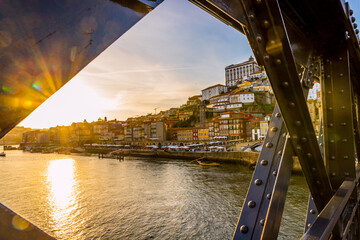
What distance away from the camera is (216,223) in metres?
11.5

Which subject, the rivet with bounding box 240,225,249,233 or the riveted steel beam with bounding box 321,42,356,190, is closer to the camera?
the rivet with bounding box 240,225,249,233

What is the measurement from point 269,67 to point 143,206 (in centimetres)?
1513

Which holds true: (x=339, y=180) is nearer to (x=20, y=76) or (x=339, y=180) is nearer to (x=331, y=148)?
(x=331, y=148)

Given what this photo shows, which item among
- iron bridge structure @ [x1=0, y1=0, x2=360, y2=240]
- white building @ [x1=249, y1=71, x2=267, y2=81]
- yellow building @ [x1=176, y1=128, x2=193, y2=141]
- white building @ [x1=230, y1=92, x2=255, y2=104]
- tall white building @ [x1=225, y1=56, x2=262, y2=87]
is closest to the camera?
iron bridge structure @ [x1=0, y1=0, x2=360, y2=240]

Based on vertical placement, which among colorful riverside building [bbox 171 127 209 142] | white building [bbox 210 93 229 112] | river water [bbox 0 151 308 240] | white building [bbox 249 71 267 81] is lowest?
river water [bbox 0 151 308 240]

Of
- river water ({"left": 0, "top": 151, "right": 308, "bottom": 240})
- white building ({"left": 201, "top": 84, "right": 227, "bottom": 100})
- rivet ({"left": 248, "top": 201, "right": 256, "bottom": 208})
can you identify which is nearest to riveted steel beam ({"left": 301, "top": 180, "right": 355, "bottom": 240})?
rivet ({"left": 248, "top": 201, "right": 256, "bottom": 208})

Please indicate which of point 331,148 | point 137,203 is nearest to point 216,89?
point 137,203

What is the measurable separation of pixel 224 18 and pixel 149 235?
11.4 m

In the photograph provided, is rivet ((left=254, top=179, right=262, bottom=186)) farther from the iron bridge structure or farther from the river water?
the river water

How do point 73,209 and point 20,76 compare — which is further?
point 73,209

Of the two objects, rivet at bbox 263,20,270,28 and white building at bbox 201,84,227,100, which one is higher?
white building at bbox 201,84,227,100

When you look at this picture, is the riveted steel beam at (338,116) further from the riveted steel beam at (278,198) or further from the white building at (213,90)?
the white building at (213,90)

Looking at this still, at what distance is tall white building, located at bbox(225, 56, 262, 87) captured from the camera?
310 feet

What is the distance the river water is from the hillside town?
40.1ft
